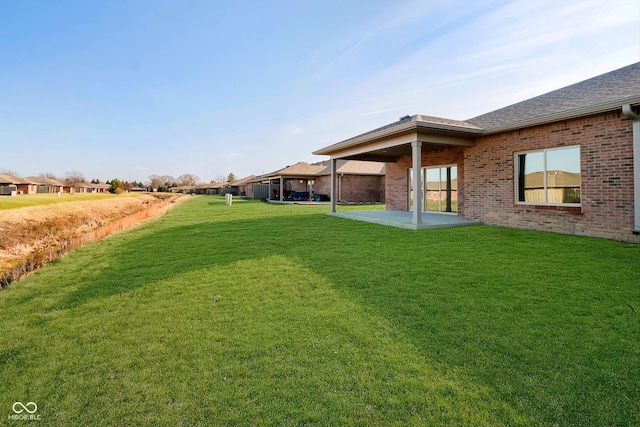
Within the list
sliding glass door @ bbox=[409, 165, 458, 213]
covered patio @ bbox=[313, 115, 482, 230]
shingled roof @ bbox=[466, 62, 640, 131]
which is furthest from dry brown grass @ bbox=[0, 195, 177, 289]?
sliding glass door @ bbox=[409, 165, 458, 213]

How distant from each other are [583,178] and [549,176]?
0.90 metres

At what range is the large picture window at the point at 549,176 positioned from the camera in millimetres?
7984

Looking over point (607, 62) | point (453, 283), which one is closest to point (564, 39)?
point (607, 62)

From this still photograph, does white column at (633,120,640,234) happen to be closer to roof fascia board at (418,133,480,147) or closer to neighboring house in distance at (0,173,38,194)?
roof fascia board at (418,133,480,147)

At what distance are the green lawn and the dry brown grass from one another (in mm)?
3474

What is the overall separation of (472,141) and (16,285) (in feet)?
40.8

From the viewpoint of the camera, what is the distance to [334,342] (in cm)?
303

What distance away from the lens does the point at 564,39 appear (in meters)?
9.26

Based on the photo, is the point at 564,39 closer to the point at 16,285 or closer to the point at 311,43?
the point at 311,43

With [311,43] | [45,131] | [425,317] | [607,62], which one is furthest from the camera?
[45,131]

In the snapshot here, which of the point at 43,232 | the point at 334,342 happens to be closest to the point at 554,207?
the point at 334,342

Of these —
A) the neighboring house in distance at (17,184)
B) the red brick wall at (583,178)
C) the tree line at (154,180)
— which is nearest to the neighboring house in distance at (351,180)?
the red brick wall at (583,178)

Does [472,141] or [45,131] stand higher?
[45,131]

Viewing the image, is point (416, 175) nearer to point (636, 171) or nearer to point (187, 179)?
point (636, 171)
